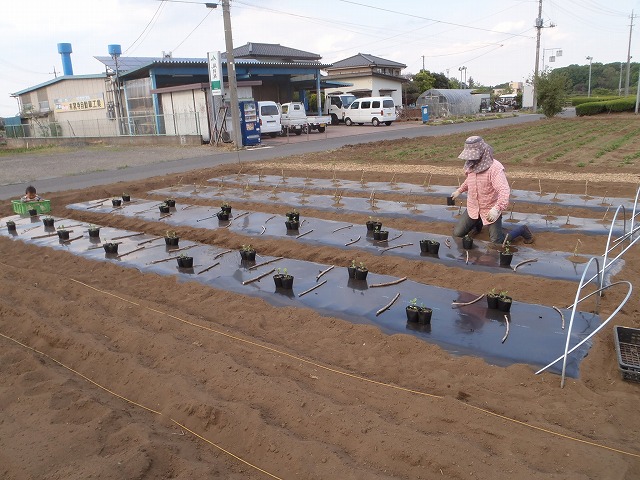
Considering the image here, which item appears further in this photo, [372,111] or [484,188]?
[372,111]

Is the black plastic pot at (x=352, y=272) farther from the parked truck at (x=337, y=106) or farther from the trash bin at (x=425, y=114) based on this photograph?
the trash bin at (x=425, y=114)

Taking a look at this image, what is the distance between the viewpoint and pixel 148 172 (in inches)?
612

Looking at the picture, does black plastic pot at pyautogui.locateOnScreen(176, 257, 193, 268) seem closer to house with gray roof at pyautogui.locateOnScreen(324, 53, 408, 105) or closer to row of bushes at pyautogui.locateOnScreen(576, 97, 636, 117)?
row of bushes at pyautogui.locateOnScreen(576, 97, 636, 117)

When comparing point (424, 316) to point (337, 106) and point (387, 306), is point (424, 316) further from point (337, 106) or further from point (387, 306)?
point (337, 106)

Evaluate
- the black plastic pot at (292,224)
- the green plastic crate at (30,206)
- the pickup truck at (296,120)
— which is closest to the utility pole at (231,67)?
the pickup truck at (296,120)

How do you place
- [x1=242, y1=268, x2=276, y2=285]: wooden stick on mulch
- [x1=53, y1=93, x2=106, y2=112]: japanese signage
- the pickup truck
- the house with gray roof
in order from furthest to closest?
the house with gray roof → [x1=53, y1=93, x2=106, y2=112]: japanese signage → the pickup truck → [x1=242, y1=268, x2=276, y2=285]: wooden stick on mulch

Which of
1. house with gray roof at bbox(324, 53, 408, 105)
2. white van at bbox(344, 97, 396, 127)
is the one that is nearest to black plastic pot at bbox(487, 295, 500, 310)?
white van at bbox(344, 97, 396, 127)

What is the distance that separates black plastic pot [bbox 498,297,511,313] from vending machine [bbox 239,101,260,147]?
18.8 metres

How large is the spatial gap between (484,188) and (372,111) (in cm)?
2794

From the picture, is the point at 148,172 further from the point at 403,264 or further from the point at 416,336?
the point at 416,336

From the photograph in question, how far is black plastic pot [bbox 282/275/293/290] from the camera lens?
5344 millimetres

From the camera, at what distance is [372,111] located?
109 ft

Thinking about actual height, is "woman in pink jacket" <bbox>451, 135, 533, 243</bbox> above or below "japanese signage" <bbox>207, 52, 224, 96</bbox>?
below

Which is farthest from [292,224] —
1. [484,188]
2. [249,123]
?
[249,123]
